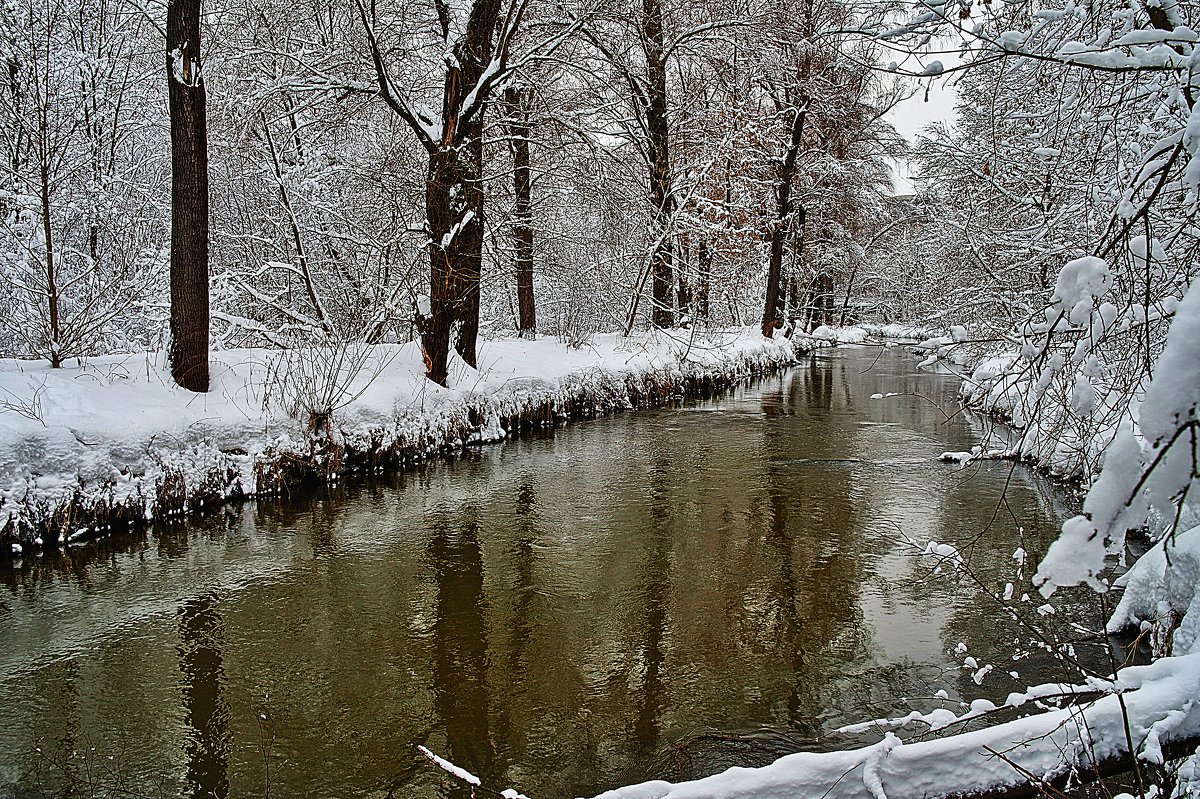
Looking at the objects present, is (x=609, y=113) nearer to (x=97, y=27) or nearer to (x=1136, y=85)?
(x=97, y=27)

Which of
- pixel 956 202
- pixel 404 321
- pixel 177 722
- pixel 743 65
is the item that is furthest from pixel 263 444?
pixel 743 65

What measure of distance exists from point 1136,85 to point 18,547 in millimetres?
8247

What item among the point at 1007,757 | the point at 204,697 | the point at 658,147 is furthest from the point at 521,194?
the point at 1007,757

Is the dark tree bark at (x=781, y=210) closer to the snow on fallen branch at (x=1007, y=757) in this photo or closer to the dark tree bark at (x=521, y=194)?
the dark tree bark at (x=521, y=194)

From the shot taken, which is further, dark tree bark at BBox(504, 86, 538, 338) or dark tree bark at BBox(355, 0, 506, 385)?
dark tree bark at BBox(504, 86, 538, 338)

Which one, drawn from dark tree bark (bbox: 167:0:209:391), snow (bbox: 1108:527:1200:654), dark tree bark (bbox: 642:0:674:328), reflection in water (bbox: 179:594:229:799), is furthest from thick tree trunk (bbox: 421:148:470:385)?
snow (bbox: 1108:527:1200:654)

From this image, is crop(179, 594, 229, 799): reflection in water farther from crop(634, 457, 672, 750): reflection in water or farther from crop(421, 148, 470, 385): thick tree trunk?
crop(421, 148, 470, 385): thick tree trunk

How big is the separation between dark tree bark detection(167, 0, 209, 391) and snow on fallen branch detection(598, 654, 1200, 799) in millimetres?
8337

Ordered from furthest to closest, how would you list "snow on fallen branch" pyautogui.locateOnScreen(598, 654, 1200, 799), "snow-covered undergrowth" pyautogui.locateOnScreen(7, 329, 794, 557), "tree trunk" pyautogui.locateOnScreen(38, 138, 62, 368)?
"tree trunk" pyautogui.locateOnScreen(38, 138, 62, 368), "snow-covered undergrowth" pyautogui.locateOnScreen(7, 329, 794, 557), "snow on fallen branch" pyautogui.locateOnScreen(598, 654, 1200, 799)

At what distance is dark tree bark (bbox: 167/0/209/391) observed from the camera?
29.4ft

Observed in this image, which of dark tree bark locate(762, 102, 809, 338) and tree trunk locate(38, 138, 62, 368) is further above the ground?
dark tree bark locate(762, 102, 809, 338)

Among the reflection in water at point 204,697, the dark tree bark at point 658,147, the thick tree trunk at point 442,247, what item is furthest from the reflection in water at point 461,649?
the dark tree bark at point 658,147

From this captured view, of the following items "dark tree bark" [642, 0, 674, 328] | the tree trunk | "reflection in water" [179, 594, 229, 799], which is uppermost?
"dark tree bark" [642, 0, 674, 328]

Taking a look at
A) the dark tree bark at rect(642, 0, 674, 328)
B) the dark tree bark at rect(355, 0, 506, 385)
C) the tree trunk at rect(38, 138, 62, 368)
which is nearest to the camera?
the tree trunk at rect(38, 138, 62, 368)
